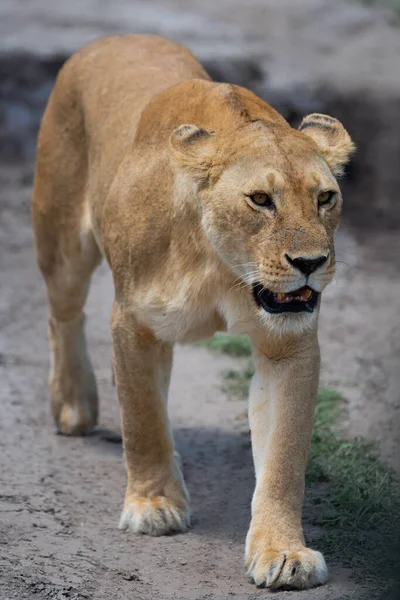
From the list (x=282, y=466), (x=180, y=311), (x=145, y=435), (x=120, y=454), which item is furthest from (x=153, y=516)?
(x=120, y=454)

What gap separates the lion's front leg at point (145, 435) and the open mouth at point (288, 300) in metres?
0.65

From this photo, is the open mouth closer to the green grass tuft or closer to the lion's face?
the lion's face

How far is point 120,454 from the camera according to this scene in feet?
17.4

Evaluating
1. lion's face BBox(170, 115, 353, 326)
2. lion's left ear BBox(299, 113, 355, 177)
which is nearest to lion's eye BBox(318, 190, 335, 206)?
lion's face BBox(170, 115, 353, 326)

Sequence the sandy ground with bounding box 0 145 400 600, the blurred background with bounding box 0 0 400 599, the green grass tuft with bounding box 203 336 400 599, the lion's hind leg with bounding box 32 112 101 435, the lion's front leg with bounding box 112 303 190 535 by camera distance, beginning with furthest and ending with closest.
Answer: the lion's hind leg with bounding box 32 112 101 435 → the lion's front leg with bounding box 112 303 190 535 → the blurred background with bounding box 0 0 400 599 → the green grass tuft with bounding box 203 336 400 599 → the sandy ground with bounding box 0 145 400 600

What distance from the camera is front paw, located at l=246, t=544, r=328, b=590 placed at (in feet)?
12.1

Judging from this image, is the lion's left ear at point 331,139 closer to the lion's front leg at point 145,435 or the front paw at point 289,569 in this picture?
the lion's front leg at point 145,435

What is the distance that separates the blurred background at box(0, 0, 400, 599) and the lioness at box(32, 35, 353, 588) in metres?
0.24

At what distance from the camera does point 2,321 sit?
7.09 m

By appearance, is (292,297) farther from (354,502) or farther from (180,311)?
(354,502)

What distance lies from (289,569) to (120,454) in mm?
1749

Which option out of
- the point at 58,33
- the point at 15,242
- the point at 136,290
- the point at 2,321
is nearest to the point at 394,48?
the point at 58,33

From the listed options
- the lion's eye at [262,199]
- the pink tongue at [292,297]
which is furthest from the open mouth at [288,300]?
the lion's eye at [262,199]

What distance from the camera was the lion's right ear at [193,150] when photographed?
3867 millimetres
